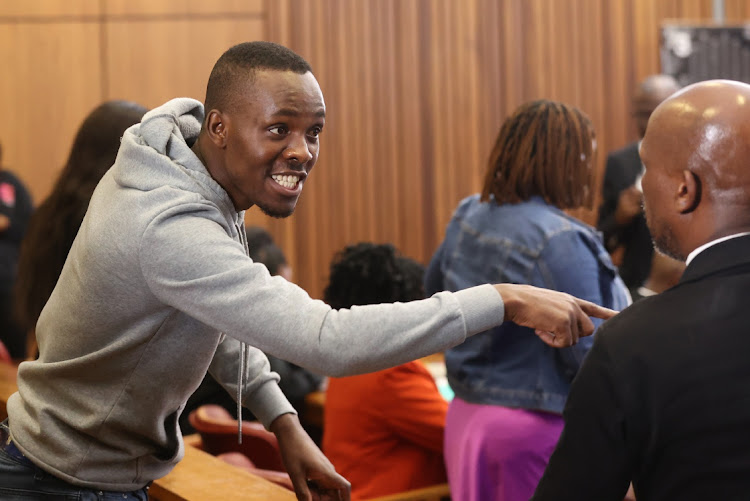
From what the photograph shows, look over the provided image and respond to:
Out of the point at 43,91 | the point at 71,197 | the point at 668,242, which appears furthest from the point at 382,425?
the point at 43,91

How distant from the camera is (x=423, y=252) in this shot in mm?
6016

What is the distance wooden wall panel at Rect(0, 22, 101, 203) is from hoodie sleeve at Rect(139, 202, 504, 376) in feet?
14.4

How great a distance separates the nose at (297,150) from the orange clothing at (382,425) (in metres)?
1.22

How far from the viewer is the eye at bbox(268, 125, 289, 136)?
144 centimetres

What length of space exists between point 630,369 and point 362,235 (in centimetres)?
476

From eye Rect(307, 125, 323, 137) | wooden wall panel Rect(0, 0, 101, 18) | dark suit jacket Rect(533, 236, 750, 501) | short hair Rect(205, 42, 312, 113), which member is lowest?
dark suit jacket Rect(533, 236, 750, 501)

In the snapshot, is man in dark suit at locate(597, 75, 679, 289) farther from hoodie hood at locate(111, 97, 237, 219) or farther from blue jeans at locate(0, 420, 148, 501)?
blue jeans at locate(0, 420, 148, 501)

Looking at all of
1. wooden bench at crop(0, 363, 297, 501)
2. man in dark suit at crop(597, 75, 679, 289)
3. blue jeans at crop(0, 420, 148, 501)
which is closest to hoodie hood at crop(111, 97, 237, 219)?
blue jeans at crop(0, 420, 148, 501)

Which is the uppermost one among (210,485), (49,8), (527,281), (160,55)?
(49,8)

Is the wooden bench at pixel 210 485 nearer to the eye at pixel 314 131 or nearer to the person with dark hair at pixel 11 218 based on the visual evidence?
the eye at pixel 314 131

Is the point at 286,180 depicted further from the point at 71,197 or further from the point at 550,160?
the point at 550,160

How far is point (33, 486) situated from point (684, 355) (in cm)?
103

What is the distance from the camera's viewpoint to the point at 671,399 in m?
1.17

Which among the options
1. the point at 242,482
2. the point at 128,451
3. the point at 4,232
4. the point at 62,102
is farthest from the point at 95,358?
the point at 62,102
